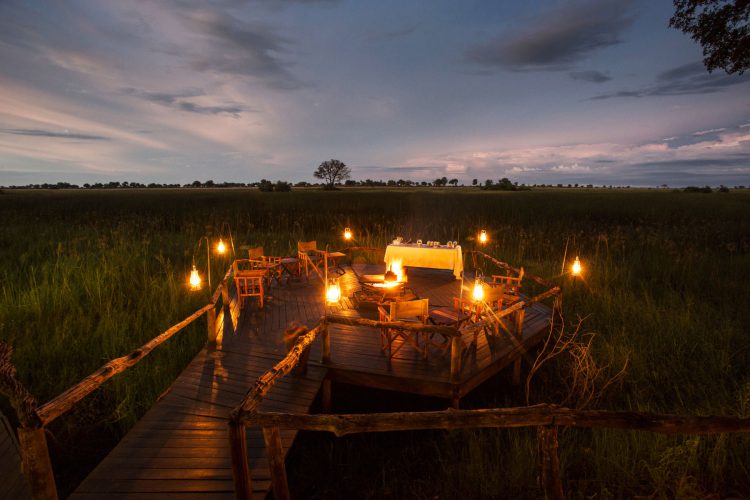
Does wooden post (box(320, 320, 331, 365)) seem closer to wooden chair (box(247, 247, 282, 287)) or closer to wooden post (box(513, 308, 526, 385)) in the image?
wooden post (box(513, 308, 526, 385))

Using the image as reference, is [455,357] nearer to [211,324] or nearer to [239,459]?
[239,459]

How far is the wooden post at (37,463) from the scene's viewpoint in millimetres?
2533

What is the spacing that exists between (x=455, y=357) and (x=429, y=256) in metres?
5.00

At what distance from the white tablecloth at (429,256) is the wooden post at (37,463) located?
25.4 ft

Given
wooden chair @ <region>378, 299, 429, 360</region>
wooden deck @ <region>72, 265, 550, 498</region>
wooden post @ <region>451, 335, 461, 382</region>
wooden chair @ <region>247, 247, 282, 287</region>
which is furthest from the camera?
wooden chair @ <region>247, 247, 282, 287</region>

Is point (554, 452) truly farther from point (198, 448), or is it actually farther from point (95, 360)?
point (95, 360)

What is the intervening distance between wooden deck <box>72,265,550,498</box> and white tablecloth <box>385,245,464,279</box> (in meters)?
1.66

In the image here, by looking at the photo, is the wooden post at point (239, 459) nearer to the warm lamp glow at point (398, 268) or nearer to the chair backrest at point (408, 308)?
the chair backrest at point (408, 308)

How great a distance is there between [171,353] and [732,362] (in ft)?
30.9

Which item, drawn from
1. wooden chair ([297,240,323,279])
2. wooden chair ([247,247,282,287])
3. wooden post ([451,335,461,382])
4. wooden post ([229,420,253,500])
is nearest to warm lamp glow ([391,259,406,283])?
wooden chair ([297,240,323,279])

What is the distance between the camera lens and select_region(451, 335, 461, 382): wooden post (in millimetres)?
4695

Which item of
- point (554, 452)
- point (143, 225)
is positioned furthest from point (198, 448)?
point (143, 225)

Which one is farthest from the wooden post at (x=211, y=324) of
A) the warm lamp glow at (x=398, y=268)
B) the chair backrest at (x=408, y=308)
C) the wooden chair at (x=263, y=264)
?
the warm lamp glow at (x=398, y=268)

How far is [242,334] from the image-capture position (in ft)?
20.9
